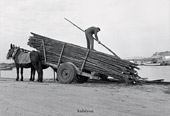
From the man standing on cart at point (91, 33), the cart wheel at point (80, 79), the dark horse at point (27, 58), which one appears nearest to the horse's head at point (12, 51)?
the dark horse at point (27, 58)

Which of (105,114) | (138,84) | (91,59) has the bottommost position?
(105,114)

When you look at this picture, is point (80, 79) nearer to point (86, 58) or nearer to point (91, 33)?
point (86, 58)

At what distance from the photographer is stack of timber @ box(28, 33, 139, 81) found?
1130cm

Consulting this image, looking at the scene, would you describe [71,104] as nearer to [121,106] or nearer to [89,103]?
[89,103]

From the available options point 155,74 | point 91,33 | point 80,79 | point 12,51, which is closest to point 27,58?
point 12,51

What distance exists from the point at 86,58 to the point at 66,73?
1223 mm

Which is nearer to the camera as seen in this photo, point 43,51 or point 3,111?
point 3,111

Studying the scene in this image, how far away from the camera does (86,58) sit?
12.1 metres

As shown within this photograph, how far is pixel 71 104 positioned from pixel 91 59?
5.72 m

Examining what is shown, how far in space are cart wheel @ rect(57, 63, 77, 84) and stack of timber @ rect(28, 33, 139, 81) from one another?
36 cm

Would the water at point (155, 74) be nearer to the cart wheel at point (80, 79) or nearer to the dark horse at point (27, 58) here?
the cart wheel at point (80, 79)

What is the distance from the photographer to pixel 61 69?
12617 millimetres

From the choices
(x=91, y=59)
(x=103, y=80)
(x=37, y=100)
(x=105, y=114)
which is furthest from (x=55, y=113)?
(x=103, y=80)

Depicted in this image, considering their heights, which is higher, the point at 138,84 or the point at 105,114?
the point at 138,84
